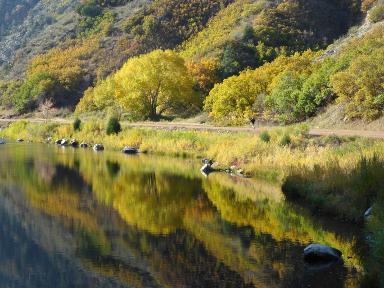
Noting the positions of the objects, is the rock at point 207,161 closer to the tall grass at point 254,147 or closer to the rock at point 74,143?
the tall grass at point 254,147

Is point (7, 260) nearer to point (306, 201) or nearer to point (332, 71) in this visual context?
point (306, 201)

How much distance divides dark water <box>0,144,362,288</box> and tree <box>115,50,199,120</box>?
30739 millimetres

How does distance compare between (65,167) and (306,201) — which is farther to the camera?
(65,167)

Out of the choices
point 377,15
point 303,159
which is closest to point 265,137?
point 303,159

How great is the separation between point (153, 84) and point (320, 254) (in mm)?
49702

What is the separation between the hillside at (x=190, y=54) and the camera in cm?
5594

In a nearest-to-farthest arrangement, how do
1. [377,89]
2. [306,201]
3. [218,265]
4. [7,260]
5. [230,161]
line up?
[218,265] < [7,260] < [306,201] < [230,161] < [377,89]

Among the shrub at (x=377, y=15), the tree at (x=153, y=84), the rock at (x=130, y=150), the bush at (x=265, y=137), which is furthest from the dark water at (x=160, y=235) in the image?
the shrub at (x=377, y=15)

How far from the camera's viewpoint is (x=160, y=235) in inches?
814

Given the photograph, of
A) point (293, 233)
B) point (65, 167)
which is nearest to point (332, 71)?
point (65, 167)

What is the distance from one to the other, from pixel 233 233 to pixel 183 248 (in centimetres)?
258

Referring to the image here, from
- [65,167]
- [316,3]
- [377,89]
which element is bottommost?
[65,167]

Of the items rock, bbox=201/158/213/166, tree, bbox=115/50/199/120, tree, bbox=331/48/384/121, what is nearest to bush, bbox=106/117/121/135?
tree, bbox=115/50/199/120

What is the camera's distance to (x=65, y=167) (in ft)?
132
